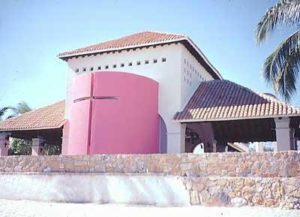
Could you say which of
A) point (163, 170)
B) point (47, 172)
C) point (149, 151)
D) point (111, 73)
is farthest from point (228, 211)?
point (111, 73)

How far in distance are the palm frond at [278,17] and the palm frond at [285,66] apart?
651mm

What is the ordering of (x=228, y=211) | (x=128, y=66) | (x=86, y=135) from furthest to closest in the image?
(x=128, y=66)
(x=86, y=135)
(x=228, y=211)

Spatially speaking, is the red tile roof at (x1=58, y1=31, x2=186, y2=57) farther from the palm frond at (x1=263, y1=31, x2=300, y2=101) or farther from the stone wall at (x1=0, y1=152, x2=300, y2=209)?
the stone wall at (x1=0, y1=152, x2=300, y2=209)

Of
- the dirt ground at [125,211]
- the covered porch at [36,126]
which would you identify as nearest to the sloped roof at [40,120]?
the covered porch at [36,126]

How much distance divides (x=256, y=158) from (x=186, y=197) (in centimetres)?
208

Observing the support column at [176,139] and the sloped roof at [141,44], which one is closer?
the support column at [176,139]

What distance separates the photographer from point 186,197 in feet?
31.7

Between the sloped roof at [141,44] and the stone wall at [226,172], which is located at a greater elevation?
the sloped roof at [141,44]

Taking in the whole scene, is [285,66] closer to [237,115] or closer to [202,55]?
[237,115]

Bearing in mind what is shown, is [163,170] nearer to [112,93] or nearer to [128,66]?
[112,93]

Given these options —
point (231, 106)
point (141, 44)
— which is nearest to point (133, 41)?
point (141, 44)

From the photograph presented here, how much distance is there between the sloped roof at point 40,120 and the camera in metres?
17.7

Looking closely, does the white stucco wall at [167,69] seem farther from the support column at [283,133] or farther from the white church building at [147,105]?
the support column at [283,133]

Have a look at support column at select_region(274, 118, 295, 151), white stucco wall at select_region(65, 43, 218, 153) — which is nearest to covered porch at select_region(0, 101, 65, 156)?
white stucco wall at select_region(65, 43, 218, 153)
